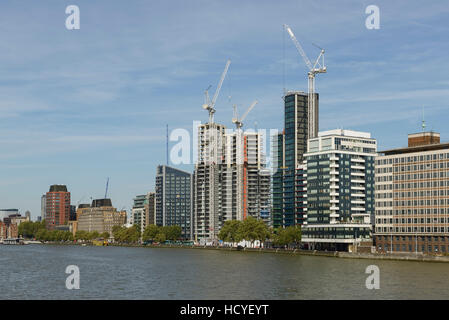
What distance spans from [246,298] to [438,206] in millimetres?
128440

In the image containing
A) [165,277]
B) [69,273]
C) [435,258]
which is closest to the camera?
[165,277]

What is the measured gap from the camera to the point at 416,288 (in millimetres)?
97125

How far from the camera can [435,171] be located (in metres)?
199

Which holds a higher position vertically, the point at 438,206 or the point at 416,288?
the point at 438,206

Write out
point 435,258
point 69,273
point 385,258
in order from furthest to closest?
1. point 385,258
2. point 435,258
3. point 69,273

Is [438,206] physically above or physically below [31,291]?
above

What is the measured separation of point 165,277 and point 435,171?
110128 millimetres
